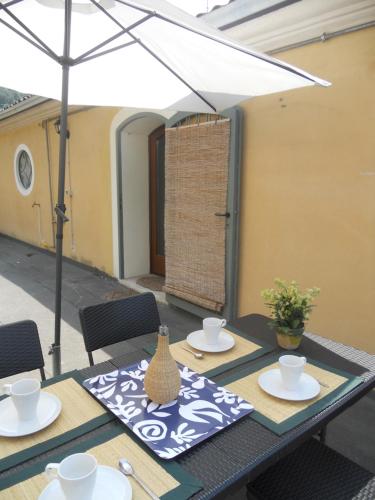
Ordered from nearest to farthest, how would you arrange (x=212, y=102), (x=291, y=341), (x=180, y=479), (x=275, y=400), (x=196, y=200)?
1. (x=180, y=479)
2. (x=275, y=400)
3. (x=291, y=341)
4. (x=212, y=102)
5. (x=196, y=200)

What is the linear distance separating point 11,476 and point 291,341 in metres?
1.12

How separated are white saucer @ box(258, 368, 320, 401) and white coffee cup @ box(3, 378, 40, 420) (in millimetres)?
737

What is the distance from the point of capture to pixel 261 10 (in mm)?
2658

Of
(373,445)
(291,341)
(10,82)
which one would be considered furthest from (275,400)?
(10,82)

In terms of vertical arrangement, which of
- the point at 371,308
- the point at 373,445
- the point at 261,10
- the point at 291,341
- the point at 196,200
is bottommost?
the point at 373,445

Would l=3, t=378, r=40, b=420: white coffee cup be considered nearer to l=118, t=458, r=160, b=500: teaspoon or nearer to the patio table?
the patio table

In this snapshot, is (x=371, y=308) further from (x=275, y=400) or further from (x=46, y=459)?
(x=46, y=459)

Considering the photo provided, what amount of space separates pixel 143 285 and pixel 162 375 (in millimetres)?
3877

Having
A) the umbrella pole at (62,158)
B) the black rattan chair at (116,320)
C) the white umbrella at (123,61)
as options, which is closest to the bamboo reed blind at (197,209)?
the white umbrella at (123,61)

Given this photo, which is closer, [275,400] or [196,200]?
[275,400]

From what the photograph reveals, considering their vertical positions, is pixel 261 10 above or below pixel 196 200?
above

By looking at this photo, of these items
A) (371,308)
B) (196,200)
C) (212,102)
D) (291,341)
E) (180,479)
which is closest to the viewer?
(180,479)

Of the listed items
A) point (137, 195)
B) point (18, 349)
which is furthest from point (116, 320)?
point (137, 195)

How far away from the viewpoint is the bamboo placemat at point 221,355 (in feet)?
4.65
